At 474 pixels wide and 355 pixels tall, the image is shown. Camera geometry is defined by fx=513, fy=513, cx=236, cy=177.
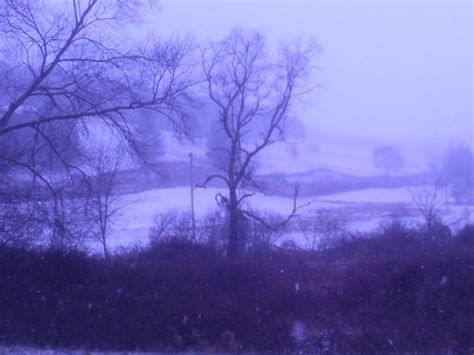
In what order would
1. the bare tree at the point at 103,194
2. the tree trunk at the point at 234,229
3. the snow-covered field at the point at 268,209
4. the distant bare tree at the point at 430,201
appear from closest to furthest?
the bare tree at the point at 103,194, the tree trunk at the point at 234,229, the snow-covered field at the point at 268,209, the distant bare tree at the point at 430,201

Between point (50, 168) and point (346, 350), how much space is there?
832 centimetres

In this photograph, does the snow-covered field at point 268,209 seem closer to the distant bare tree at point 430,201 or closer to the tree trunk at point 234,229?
the distant bare tree at point 430,201

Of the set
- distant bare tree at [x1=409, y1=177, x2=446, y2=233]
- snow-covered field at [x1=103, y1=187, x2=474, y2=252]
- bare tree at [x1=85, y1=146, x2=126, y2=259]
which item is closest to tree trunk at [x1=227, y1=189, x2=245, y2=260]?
snow-covered field at [x1=103, y1=187, x2=474, y2=252]

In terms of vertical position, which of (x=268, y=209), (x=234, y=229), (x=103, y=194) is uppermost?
(x=103, y=194)

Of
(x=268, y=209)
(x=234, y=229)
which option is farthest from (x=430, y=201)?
(x=234, y=229)

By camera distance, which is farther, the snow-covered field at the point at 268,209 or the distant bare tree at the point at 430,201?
the distant bare tree at the point at 430,201

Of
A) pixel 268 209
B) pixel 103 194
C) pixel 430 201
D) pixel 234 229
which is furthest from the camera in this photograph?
pixel 430 201

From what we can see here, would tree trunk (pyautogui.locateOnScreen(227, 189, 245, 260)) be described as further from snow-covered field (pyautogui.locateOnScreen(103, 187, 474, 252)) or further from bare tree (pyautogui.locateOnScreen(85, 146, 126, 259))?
bare tree (pyautogui.locateOnScreen(85, 146, 126, 259))

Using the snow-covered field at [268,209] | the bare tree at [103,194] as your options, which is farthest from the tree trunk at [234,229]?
the bare tree at [103,194]

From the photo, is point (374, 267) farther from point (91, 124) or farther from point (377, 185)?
point (377, 185)

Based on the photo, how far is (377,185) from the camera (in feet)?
110

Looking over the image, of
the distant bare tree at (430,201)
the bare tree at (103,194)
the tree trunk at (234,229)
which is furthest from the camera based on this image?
the distant bare tree at (430,201)

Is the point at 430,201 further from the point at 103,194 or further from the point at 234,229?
the point at 103,194

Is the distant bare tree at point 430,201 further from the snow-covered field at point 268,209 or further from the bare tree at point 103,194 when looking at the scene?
the bare tree at point 103,194
